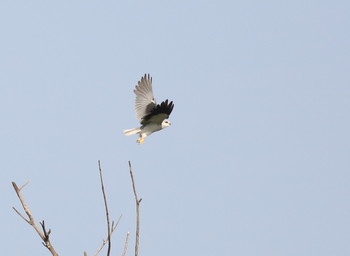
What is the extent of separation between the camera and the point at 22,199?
4.66 metres

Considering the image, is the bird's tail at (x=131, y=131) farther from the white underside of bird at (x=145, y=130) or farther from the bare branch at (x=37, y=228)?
the bare branch at (x=37, y=228)

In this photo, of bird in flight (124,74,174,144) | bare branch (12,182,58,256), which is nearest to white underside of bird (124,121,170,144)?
bird in flight (124,74,174,144)

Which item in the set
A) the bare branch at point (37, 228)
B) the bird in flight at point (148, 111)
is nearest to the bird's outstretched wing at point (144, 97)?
the bird in flight at point (148, 111)

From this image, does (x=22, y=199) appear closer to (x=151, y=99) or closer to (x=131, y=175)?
(x=131, y=175)

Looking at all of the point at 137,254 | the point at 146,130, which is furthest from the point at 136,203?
the point at 146,130

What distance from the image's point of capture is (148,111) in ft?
47.8

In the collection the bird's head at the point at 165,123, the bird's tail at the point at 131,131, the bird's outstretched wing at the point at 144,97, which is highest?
the bird's outstretched wing at the point at 144,97

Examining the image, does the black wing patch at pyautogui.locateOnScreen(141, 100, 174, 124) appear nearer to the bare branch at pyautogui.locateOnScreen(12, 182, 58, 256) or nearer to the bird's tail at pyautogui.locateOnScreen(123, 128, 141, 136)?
the bird's tail at pyautogui.locateOnScreen(123, 128, 141, 136)

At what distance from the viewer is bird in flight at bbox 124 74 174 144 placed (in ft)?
46.9

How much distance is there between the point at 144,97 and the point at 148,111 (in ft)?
1.54

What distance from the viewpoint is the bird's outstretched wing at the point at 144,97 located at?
48.2 ft

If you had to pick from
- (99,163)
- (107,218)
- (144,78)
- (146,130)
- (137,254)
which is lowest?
(137,254)

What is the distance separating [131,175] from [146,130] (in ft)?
30.9

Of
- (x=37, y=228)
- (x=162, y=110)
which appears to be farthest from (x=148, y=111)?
(x=37, y=228)
